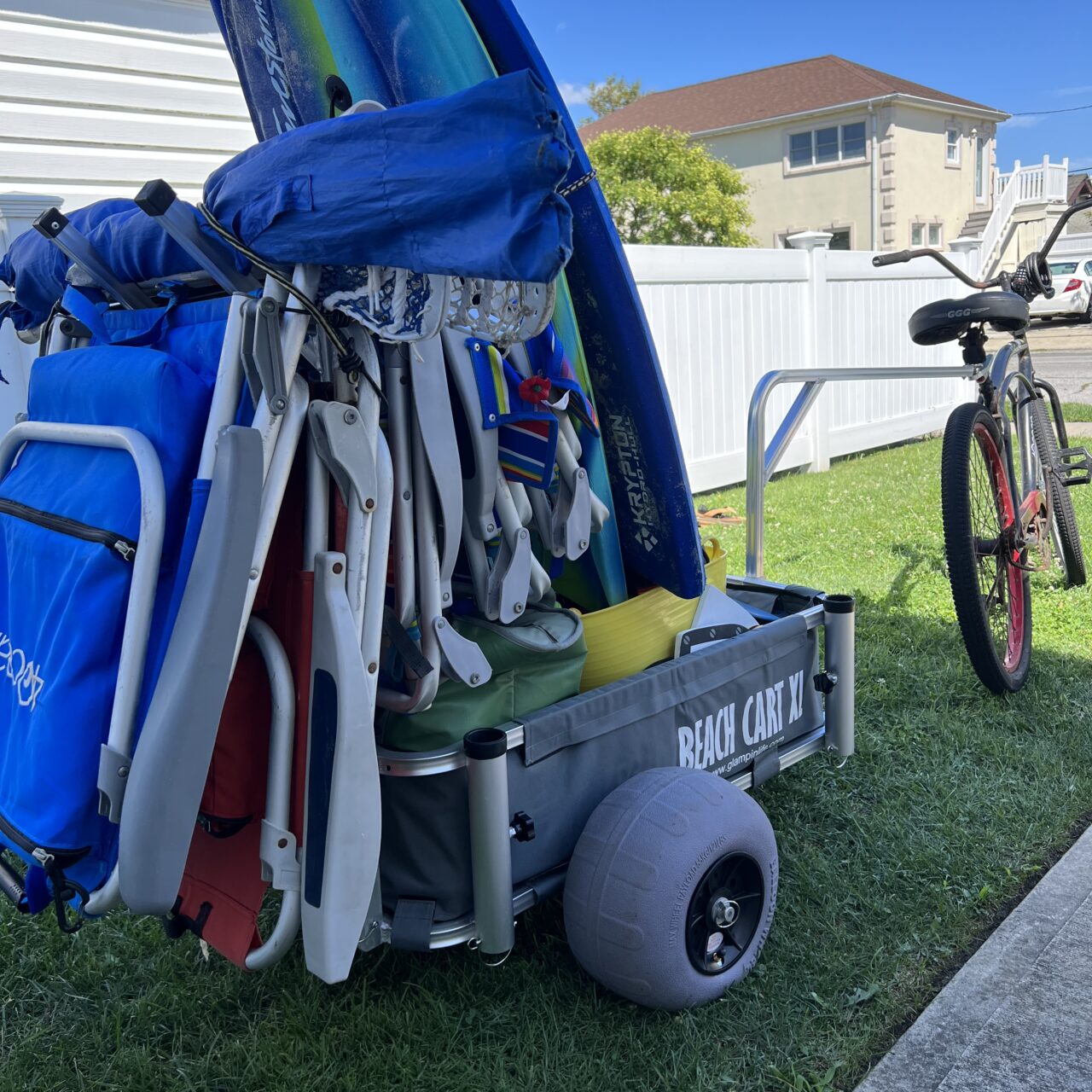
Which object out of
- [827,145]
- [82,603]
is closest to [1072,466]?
[82,603]

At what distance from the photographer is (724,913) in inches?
83.7

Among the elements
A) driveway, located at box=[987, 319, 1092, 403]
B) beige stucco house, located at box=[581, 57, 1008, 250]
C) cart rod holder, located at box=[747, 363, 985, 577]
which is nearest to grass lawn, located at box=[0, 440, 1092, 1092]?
cart rod holder, located at box=[747, 363, 985, 577]

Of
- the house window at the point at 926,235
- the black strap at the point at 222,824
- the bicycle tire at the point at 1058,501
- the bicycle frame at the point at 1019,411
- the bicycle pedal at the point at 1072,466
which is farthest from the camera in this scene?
the house window at the point at 926,235

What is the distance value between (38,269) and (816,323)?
7.28 metres

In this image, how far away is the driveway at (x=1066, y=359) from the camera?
1583cm

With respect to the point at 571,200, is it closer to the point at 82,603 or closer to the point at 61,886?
the point at 82,603

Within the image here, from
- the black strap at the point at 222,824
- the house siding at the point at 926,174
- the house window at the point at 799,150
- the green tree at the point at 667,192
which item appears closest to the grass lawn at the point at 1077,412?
the black strap at the point at 222,824

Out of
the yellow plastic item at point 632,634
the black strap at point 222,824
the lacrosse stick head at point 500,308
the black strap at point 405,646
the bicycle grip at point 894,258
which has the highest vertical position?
the bicycle grip at point 894,258

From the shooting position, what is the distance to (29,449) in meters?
2.09

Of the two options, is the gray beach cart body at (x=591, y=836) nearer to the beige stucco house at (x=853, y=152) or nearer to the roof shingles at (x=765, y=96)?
the beige stucco house at (x=853, y=152)

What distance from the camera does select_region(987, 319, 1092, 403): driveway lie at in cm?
1583

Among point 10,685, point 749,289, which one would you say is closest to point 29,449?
point 10,685

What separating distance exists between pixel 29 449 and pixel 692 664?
4.77ft

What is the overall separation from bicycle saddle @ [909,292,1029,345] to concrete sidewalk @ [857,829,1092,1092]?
192 cm
